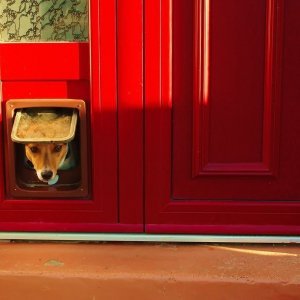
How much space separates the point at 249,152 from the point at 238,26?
499 mm

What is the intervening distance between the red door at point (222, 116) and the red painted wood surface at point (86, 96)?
11 cm

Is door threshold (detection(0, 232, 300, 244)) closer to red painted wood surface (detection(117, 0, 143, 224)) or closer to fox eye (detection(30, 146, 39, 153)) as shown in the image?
red painted wood surface (detection(117, 0, 143, 224))

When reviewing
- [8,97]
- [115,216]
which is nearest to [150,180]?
[115,216]

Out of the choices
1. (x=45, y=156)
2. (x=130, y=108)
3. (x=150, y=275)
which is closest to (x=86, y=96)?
(x=130, y=108)

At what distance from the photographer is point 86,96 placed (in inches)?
73.6

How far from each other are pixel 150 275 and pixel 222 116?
0.69m

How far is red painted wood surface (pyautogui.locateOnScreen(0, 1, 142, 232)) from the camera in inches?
71.5

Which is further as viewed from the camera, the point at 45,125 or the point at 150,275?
the point at 45,125

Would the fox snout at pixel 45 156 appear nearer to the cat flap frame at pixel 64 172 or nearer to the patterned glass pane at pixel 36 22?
the cat flap frame at pixel 64 172

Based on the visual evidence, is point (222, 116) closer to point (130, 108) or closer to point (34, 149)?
point (130, 108)

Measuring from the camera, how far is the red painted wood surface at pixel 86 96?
1.82m

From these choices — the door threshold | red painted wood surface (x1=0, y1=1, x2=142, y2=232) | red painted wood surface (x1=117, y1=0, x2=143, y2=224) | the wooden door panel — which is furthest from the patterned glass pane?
the door threshold

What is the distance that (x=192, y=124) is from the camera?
72.8 inches

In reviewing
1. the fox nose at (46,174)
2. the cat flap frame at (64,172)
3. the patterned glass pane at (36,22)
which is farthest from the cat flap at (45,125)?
the patterned glass pane at (36,22)
